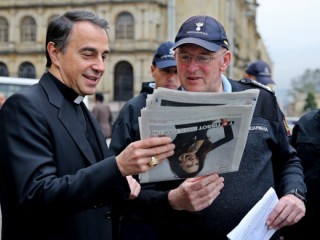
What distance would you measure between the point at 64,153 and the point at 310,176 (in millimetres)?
2078

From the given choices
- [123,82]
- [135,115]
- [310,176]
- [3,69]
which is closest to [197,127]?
[135,115]

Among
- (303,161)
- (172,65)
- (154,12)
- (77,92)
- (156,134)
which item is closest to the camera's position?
(156,134)

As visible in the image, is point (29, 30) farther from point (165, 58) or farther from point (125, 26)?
point (165, 58)

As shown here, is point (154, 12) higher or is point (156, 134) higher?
point (154, 12)

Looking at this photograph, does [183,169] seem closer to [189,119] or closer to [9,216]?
[189,119]

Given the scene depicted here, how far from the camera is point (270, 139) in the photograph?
262 centimetres

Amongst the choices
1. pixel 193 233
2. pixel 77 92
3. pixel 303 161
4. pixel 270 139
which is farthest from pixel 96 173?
pixel 303 161

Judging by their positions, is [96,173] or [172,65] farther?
[172,65]

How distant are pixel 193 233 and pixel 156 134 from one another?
0.84m

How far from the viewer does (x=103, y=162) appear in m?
1.91

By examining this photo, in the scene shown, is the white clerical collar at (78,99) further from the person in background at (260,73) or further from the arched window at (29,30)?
the arched window at (29,30)

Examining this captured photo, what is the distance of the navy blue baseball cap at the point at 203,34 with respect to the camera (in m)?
2.48

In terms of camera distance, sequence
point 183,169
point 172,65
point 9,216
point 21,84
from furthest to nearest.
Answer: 1. point 21,84
2. point 172,65
3. point 9,216
4. point 183,169

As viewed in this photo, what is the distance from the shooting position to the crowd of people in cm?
189
